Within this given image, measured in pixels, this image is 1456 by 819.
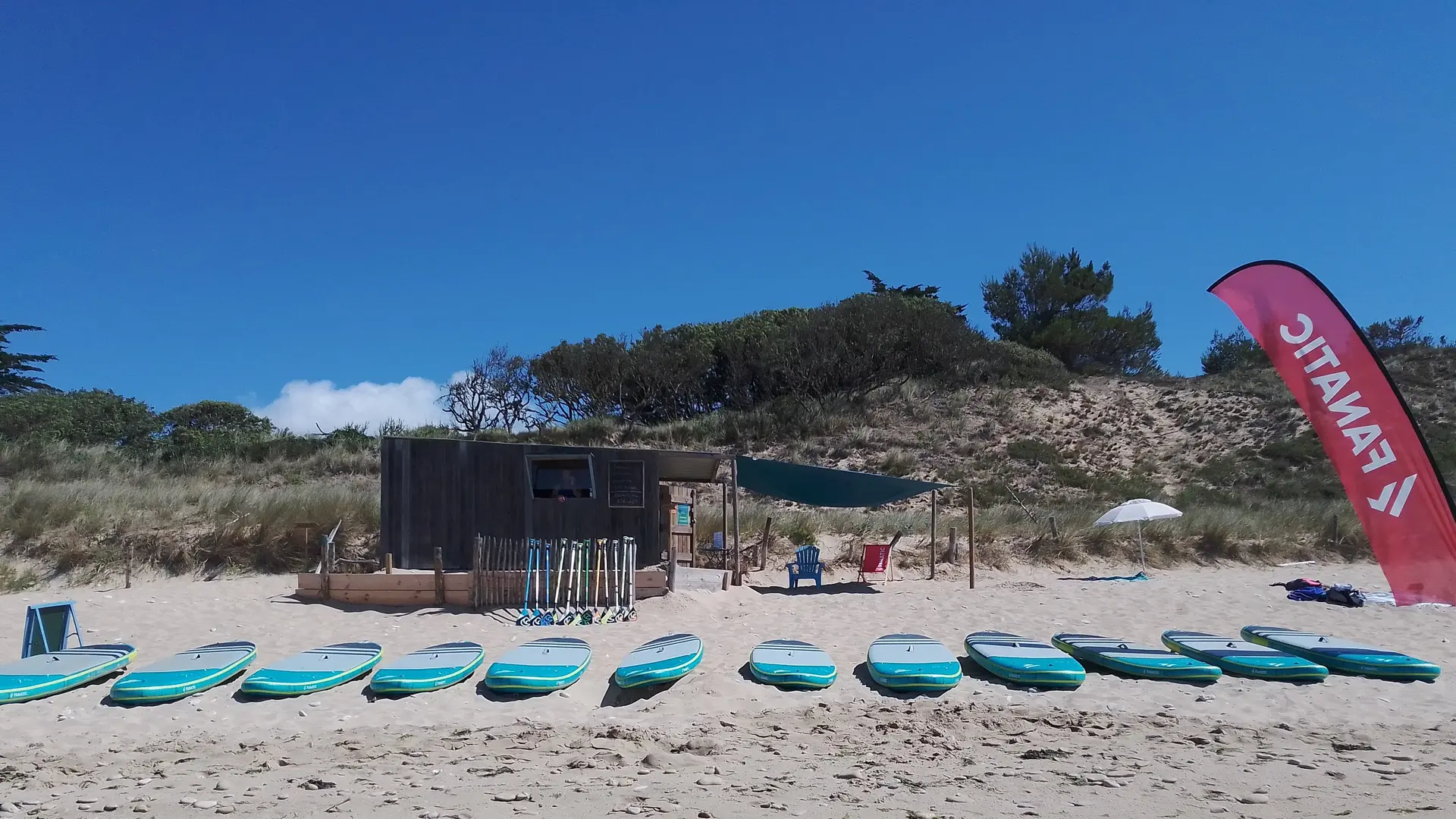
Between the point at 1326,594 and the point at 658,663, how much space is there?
32.7ft

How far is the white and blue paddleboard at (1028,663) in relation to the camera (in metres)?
7.99

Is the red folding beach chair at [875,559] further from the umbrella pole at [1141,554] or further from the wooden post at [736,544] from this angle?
the umbrella pole at [1141,554]

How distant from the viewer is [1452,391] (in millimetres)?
29891

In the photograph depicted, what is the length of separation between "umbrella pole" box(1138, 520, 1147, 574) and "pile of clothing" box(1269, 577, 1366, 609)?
9.44 feet

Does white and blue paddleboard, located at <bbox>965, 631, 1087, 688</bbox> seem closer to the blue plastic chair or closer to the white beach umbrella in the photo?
the blue plastic chair

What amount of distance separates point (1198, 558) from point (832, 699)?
1272 centimetres

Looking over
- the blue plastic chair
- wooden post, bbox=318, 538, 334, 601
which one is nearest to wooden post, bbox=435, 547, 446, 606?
wooden post, bbox=318, 538, 334, 601

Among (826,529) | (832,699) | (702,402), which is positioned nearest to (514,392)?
(702,402)

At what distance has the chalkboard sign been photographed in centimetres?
1321

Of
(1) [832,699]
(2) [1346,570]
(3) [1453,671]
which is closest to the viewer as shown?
(1) [832,699]

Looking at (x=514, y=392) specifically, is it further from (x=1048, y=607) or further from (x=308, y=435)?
(x=1048, y=607)

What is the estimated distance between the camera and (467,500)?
13141mm

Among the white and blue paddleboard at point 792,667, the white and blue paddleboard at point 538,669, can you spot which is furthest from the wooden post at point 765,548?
the white and blue paddleboard at point 538,669

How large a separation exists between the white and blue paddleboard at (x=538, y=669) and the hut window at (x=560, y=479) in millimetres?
4452
